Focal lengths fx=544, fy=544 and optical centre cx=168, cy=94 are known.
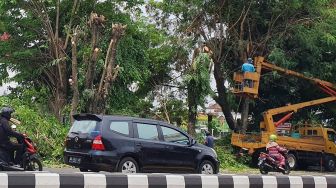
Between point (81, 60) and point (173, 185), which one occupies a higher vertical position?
point (81, 60)

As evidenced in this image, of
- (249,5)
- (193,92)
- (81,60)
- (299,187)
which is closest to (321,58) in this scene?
(249,5)

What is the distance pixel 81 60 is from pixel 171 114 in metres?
6.20

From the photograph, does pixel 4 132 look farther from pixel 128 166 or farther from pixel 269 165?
pixel 269 165

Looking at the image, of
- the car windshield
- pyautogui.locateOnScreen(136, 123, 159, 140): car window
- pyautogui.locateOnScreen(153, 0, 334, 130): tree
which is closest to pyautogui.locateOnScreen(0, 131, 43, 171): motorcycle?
the car windshield

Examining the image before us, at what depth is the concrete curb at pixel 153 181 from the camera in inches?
211

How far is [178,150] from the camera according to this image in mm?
13359

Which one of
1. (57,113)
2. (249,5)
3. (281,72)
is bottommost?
(57,113)

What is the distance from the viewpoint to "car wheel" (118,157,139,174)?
12258 millimetres

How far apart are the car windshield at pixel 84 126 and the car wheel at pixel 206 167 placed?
3.11m

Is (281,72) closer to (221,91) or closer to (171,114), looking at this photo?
(221,91)

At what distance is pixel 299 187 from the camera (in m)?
7.07

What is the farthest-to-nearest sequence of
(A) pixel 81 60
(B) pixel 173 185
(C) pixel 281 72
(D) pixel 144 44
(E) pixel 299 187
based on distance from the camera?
(D) pixel 144 44
(C) pixel 281 72
(A) pixel 81 60
(E) pixel 299 187
(B) pixel 173 185

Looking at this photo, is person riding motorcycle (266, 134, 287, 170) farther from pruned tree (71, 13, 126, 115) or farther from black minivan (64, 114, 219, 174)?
pruned tree (71, 13, 126, 115)

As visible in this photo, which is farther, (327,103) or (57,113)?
(327,103)
